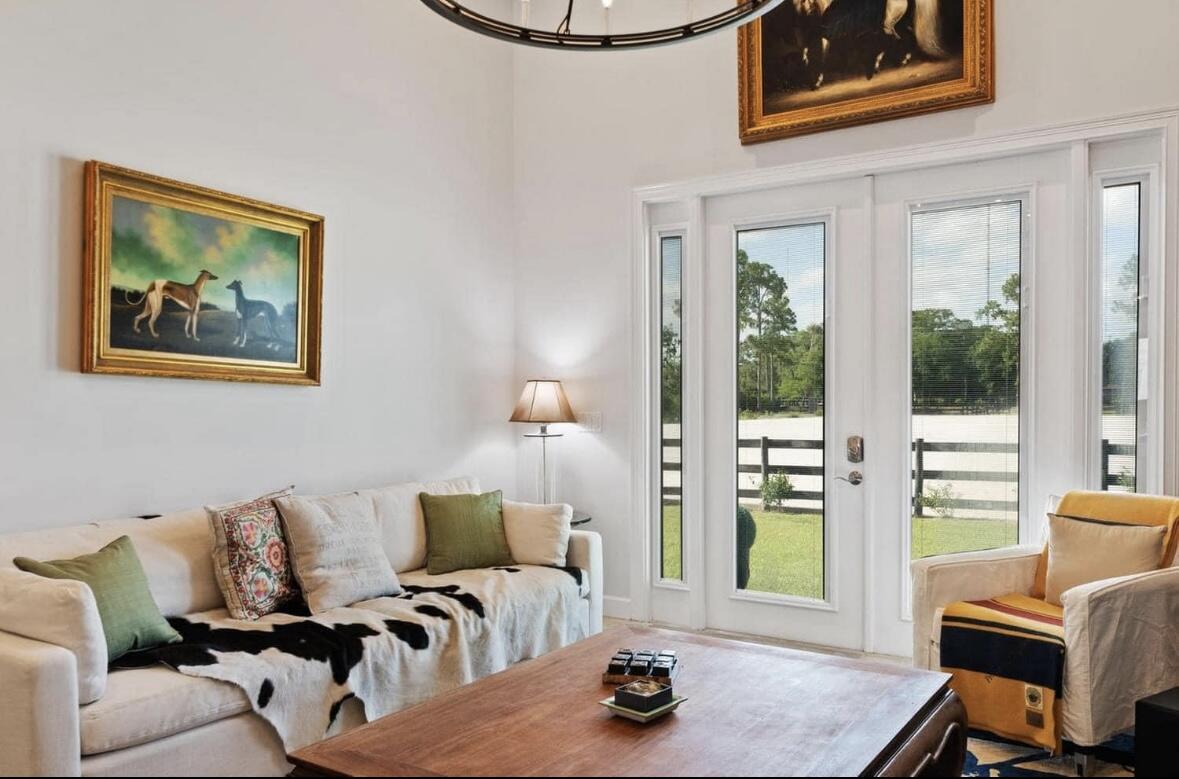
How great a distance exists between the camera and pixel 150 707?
2234 mm

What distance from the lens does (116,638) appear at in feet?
8.03

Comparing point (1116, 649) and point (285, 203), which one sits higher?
point (285, 203)

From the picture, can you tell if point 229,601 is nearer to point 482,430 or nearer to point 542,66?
point 482,430

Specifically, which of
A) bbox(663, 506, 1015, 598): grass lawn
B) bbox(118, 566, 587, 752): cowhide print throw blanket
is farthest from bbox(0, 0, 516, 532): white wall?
bbox(663, 506, 1015, 598): grass lawn

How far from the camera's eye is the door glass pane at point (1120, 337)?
140 inches

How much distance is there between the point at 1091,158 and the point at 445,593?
3.10 m

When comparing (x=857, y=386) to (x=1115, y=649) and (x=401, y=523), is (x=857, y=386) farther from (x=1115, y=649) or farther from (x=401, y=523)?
(x=401, y=523)

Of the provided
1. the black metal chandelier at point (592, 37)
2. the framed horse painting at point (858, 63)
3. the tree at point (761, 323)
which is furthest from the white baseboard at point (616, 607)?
the black metal chandelier at point (592, 37)

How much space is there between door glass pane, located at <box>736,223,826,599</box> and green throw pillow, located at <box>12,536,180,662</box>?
2.72m

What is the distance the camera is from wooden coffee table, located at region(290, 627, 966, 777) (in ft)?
5.86

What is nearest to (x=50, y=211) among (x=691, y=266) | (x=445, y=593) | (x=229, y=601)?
(x=229, y=601)

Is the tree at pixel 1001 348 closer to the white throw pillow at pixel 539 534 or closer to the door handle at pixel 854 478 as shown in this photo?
the door handle at pixel 854 478

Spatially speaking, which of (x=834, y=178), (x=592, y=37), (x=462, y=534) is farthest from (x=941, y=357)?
(x=592, y=37)

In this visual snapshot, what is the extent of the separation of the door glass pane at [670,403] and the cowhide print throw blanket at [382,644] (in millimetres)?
1020
